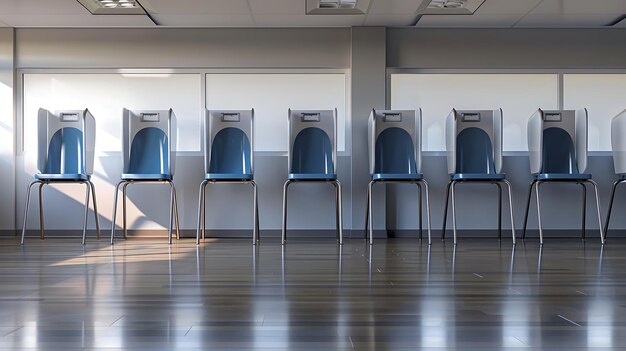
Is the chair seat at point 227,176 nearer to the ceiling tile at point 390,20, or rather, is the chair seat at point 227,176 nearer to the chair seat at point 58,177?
the chair seat at point 58,177

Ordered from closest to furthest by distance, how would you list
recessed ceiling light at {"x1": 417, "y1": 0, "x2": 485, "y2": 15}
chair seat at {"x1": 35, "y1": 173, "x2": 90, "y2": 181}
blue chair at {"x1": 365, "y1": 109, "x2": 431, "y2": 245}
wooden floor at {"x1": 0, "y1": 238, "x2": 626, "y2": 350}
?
1. wooden floor at {"x1": 0, "y1": 238, "x2": 626, "y2": 350}
2. chair seat at {"x1": 35, "y1": 173, "x2": 90, "y2": 181}
3. recessed ceiling light at {"x1": 417, "y1": 0, "x2": 485, "y2": 15}
4. blue chair at {"x1": 365, "y1": 109, "x2": 431, "y2": 245}

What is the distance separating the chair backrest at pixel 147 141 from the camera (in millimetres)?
5086

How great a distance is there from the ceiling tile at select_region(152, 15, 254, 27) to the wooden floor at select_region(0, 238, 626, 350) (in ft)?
7.50

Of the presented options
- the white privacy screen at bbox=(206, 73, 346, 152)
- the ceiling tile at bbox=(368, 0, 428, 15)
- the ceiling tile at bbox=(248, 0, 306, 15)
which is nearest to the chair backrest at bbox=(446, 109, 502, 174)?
the ceiling tile at bbox=(368, 0, 428, 15)

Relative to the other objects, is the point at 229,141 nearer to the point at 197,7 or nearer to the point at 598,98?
the point at 197,7

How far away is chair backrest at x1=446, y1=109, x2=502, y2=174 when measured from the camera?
505cm

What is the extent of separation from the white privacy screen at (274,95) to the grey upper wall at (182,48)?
117 mm

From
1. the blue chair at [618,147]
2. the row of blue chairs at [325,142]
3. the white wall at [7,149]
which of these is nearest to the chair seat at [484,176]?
the row of blue chairs at [325,142]

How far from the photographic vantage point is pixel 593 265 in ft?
9.95

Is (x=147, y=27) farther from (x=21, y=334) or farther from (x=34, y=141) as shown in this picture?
(x=21, y=334)

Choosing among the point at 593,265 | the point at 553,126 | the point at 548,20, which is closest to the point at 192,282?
the point at 593,265

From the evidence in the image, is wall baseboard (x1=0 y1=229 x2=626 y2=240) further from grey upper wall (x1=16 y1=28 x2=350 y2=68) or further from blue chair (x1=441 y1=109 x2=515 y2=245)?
grey upper wall (x1=16 y1=28 x2=350 y2=68)

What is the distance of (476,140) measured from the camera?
5125mm

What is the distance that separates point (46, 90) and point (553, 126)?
13.6ft
